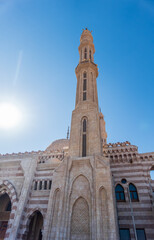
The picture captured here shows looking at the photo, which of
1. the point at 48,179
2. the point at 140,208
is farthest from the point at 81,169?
the point at 140,208

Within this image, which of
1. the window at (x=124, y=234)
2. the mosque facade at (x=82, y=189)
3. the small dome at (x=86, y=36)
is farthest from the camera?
the small dome at (x=86, y=36)

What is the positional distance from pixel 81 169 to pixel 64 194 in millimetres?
3395

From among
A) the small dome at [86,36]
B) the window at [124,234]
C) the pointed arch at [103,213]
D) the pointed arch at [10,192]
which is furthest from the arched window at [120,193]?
the small dome at [86,36]

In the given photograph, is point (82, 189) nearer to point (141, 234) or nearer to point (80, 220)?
point (80, 220)

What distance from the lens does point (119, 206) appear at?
19359 mm

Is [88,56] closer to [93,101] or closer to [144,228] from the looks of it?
[93,101]

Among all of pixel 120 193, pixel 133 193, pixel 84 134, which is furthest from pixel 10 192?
pixel 133 193

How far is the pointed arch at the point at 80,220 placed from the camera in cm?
1538

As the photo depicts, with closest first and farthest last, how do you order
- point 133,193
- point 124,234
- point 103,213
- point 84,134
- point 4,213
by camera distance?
point 103,213 < point 124,234 < point 133,193 < point 84,134 < point 4,213

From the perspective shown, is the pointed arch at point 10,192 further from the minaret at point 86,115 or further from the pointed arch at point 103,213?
the pointed arch at point 103,213

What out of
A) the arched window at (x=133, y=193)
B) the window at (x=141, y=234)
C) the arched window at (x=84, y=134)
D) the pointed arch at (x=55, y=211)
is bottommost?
the window at (x=141, y=234)

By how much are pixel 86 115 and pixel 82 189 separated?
35.4ft

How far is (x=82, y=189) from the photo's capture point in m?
17.9

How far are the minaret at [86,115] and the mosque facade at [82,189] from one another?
0.38 feet
